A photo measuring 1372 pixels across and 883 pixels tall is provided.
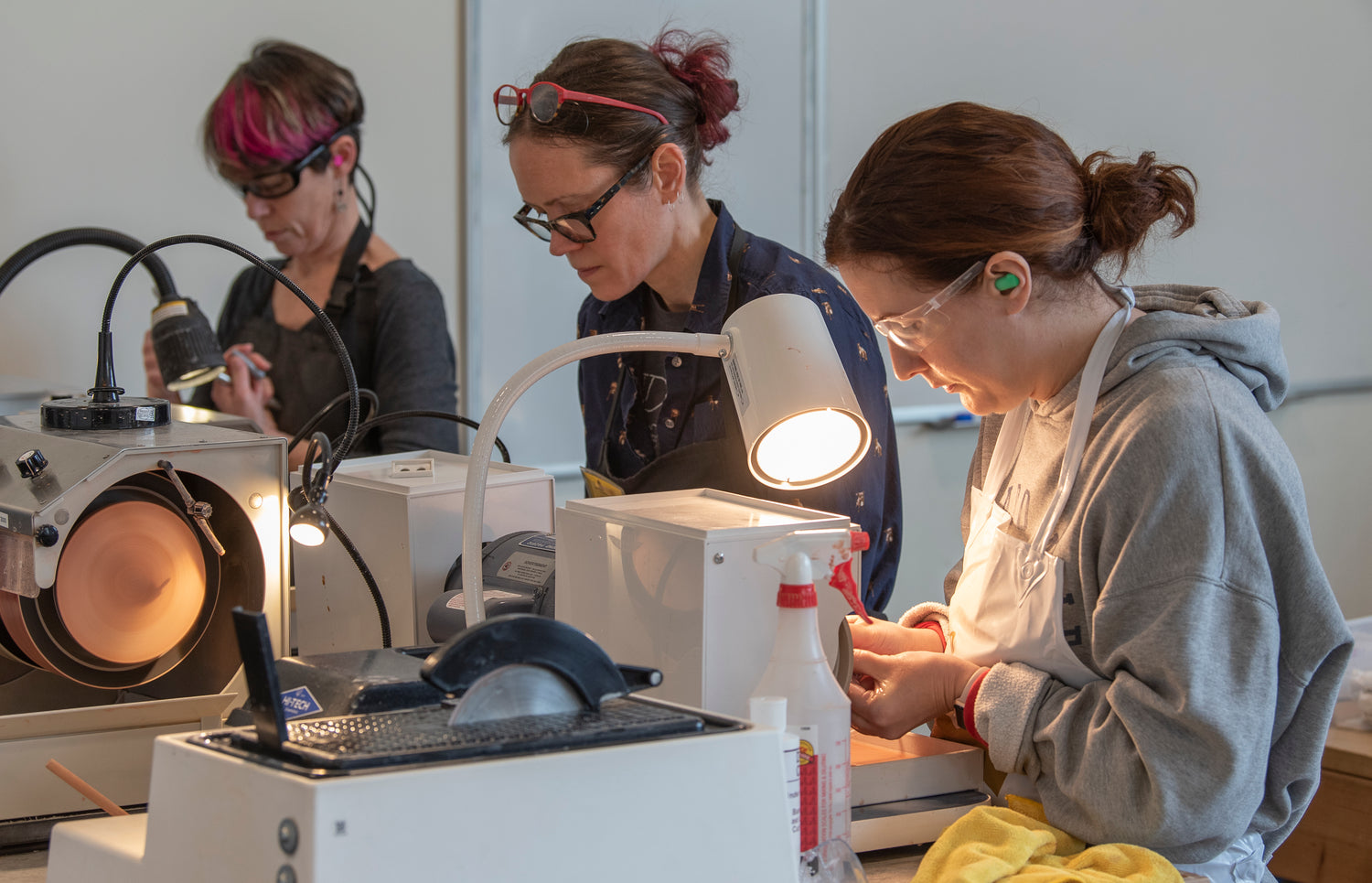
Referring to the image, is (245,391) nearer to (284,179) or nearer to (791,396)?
(284,179)

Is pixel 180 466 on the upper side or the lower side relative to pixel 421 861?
upper

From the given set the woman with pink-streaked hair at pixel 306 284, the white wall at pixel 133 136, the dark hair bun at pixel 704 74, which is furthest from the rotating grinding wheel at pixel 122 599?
Answer: the white wall at pixel 133 136

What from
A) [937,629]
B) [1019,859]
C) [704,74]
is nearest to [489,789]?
[1019,859]

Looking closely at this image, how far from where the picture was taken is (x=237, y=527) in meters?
1.12

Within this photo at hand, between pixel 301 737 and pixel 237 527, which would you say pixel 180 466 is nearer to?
pixel 237 527

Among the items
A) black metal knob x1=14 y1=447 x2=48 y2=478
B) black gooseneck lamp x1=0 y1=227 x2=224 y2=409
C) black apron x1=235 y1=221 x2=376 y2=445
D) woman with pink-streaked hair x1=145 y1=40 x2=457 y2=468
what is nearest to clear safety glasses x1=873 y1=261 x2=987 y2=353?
black metal knob x1=14 y1=447 x2=48 y2=478

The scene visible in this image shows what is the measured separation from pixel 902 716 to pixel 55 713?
760 mm

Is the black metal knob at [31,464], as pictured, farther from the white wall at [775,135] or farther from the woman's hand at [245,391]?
the woman's hand at [245,391]

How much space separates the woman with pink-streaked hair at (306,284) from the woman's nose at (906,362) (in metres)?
1.37

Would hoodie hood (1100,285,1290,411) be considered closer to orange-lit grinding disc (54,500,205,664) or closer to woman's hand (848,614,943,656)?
woman's hand (848,614,943,656)

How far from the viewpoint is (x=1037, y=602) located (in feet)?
3.44

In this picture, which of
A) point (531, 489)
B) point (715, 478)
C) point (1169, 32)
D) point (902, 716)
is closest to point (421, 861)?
point (902, 716)

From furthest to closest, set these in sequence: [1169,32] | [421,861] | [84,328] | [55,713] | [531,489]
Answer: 1. [1169,32]
2. [84,328]
3. [531,489]
4. [55,713]
5. [421,861]

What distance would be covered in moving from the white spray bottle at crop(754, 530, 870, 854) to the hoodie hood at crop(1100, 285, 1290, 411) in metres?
0.40
